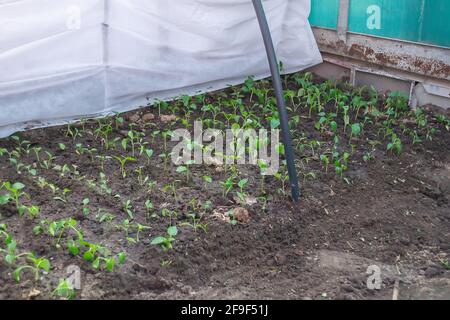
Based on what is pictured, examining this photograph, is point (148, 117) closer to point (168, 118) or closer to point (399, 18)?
point (168, 118)

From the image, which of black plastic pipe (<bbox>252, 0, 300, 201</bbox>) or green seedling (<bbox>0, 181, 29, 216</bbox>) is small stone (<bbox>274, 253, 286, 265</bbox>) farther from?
green seedling (<bbox>0, 181, 29, 216</bbox>)

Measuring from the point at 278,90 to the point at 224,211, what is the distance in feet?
2.27

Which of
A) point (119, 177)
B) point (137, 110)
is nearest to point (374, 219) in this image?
point (119, 177)

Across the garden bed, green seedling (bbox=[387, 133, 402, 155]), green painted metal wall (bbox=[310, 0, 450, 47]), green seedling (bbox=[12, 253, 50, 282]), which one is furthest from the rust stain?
green seedling (bbox=[12, 253, 50, 282])

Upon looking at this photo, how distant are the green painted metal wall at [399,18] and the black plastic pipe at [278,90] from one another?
170cm

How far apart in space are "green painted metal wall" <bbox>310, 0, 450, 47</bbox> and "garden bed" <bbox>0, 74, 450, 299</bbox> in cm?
59

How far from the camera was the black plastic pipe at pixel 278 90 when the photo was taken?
117 inches

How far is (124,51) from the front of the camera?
4.11 meters

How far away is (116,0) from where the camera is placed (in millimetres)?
3959

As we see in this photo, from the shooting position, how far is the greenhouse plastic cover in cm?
375

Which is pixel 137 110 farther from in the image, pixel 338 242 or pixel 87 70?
pixel 338 242

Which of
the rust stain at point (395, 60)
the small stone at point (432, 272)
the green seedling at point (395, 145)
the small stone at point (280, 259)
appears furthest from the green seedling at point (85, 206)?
the rust stain at point (395, 60)

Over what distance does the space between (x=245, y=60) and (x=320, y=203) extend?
1.81 m
